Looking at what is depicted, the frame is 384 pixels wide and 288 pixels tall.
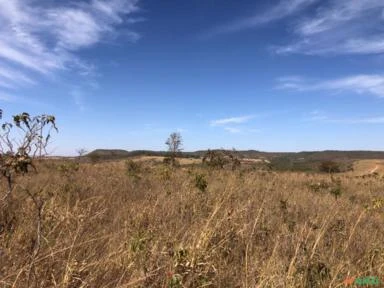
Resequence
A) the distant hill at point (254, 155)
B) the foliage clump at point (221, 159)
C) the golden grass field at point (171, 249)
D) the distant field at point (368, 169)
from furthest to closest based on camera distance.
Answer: the distant field at point (368, 169) → the distant hill at point (254, 155) → the foliage clump at point (221, 159) → the golden grass field at point (171, 249)

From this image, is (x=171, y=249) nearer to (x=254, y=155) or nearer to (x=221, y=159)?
(x=221, y=159)

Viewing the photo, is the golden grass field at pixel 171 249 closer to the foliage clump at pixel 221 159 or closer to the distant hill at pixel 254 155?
the foliage clump at pixel 221 159

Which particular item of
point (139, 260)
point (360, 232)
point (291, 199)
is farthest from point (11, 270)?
point (291, 199)

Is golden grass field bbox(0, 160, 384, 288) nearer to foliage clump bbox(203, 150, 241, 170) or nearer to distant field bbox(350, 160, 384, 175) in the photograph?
foliage clump bbox(203, 150, 241, 170)

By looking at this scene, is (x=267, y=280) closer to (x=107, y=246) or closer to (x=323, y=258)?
(x=323, y=258)

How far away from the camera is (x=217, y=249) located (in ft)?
13.9

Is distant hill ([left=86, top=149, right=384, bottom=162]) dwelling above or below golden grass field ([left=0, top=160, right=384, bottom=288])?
above

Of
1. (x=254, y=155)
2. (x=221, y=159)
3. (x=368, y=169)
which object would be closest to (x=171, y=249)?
(x=221, y=159)

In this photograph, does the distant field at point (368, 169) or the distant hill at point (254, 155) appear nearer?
the distant hill at point (254, 155)

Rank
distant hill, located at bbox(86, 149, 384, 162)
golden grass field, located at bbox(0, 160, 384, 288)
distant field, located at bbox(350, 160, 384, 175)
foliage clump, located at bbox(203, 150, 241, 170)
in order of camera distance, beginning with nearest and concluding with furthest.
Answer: golden grass field, located at bbox(0, 160, 384, 288)
foliage clump, located at bbox(203, 150, 241, 170)
distant hill, located at bbox(86, 149, 384, 162)
distant field, located at bbox(350, 160, 384, 175)

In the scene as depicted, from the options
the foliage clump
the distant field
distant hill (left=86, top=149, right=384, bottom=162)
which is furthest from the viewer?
the distant field

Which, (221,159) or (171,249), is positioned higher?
(221,159)

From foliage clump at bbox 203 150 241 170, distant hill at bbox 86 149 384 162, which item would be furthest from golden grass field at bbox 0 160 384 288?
distant hill at bbox 86 149 384 162

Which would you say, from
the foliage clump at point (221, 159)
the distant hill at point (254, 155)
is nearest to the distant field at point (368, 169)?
the distant hill at point (254, 155)
